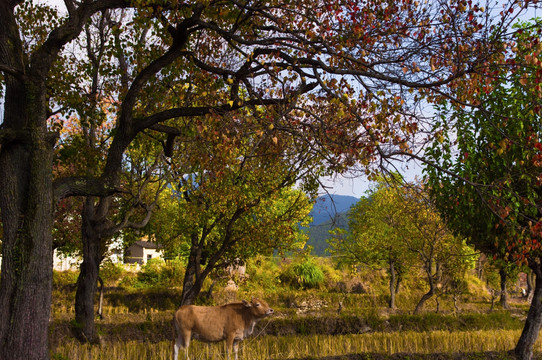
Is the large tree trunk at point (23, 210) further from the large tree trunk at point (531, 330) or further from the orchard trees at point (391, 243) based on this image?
the orchard trees at point (391, 243)

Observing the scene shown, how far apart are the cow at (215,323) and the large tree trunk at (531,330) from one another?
25.1 ft

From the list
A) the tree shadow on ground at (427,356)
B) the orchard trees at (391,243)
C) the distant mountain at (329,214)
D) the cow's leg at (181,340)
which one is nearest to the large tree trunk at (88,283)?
the cow's leg at (181,340)

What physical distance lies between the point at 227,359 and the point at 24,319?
12.7ft

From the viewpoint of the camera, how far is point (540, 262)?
43.9ft

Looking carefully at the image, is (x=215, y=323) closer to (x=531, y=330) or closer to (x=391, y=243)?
(x=531, y=330)

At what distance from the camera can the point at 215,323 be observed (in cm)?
958

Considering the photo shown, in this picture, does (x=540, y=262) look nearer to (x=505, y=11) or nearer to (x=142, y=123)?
(x=505, y=11)

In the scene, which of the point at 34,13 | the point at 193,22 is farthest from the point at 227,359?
the point at 34,13

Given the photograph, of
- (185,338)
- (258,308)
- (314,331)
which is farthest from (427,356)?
(314,331)

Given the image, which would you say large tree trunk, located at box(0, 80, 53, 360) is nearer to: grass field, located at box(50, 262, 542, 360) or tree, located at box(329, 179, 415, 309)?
grass field, located at box(50, 262, 542, 360)

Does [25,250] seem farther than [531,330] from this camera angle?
No

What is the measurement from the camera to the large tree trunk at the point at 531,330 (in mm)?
12664

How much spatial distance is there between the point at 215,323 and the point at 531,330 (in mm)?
8758

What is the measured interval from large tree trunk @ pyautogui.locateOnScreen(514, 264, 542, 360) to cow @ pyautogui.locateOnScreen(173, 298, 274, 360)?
25.1 feet
